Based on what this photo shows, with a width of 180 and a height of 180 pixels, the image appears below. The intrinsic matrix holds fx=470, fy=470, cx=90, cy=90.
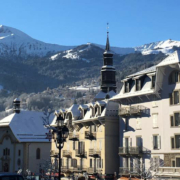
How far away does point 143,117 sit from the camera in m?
72.2

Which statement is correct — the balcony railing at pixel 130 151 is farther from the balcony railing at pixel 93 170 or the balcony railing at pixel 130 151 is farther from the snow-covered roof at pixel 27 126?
the snow-covered roof at pixel 27 126

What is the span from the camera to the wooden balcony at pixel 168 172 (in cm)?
6157

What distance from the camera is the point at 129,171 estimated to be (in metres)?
72.8

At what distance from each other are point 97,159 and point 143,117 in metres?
14.9

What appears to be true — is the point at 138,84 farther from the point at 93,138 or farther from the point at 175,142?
the point at 93,138

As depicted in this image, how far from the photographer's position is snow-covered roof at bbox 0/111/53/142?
393ft

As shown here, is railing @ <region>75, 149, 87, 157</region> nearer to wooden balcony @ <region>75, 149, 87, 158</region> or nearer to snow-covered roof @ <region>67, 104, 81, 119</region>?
wooden balcony @ <region>75, 149, 87, 158</region>

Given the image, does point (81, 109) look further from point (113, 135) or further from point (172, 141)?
point (172, 141)

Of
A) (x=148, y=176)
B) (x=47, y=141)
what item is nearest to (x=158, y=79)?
(x=148, y=176)

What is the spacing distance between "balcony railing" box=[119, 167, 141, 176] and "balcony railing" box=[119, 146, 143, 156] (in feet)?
7.42

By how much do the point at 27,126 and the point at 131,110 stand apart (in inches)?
2250

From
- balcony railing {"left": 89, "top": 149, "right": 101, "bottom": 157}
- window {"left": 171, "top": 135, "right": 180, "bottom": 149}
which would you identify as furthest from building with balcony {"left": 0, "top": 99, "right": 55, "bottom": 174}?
window {"left": 171, "top": 135, "right": 180, "bottom": 149}

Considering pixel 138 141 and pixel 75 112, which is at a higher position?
pixel 75 112

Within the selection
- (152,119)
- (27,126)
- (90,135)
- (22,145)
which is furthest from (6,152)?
(152,119)
